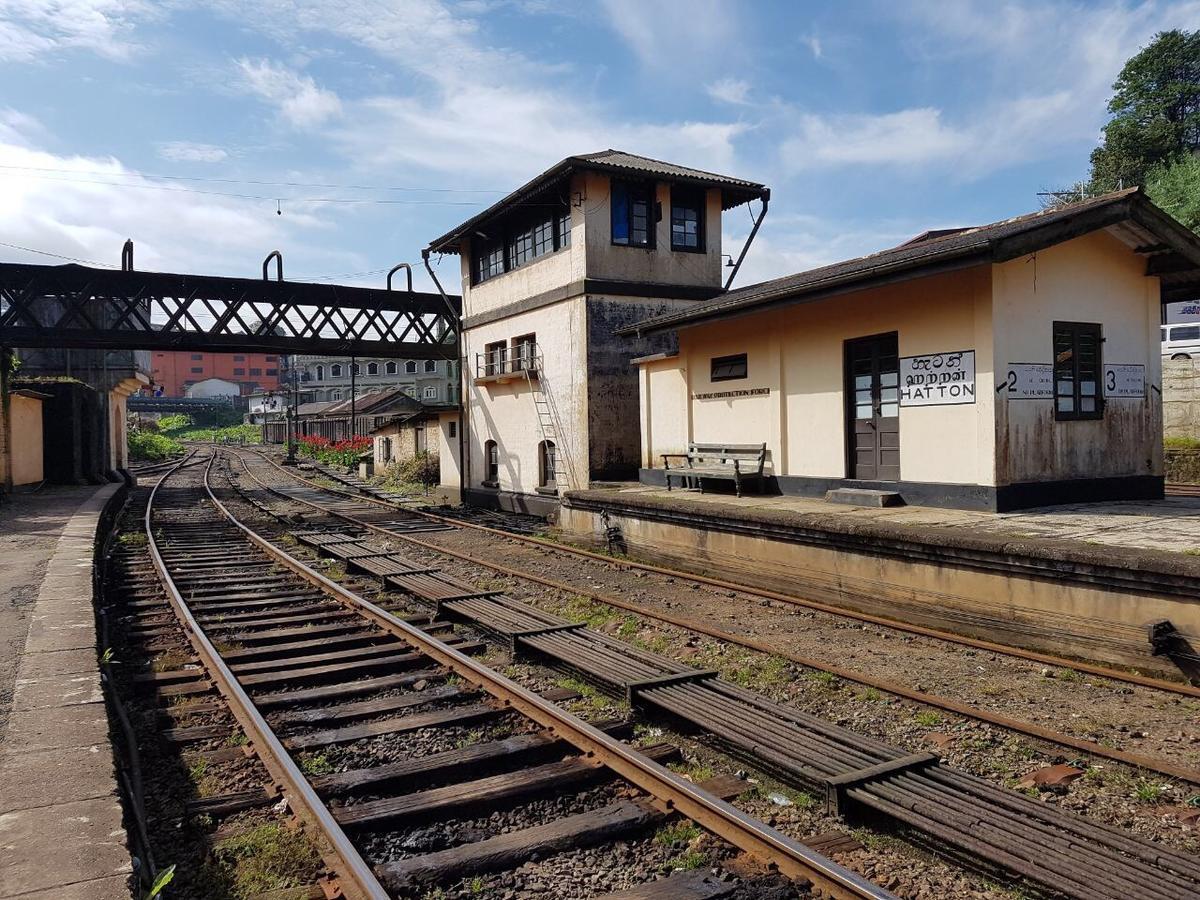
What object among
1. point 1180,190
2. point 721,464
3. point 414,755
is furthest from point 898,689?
Answer: point 1180,190

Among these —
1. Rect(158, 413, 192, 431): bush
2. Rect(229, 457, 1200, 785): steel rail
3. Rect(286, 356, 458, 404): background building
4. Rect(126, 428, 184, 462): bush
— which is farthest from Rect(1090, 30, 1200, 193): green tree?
Rect(158, 413, 192, 431): bush

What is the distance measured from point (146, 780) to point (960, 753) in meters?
4.78

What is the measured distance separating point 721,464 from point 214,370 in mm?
120206

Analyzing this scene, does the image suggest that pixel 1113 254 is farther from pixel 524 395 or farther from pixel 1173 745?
pixel 524 395

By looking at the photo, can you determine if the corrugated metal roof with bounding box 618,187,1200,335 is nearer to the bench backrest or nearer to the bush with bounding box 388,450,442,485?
the bench backrest

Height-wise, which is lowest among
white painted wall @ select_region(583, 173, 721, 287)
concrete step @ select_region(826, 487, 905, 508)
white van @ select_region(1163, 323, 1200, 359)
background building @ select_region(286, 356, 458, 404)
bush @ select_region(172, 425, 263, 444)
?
concrete step @ select_region(826, 487, 905, 508)

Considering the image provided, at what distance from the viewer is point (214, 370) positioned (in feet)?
389

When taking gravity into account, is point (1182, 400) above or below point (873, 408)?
above

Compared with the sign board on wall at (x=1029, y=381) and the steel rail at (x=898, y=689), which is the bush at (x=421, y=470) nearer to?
the steel rail at (x=898, y=689)

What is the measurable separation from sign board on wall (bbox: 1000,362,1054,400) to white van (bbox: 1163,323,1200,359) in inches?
897

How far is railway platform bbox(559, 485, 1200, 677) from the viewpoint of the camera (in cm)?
656

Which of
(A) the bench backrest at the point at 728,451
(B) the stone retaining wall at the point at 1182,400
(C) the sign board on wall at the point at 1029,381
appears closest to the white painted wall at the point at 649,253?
(A) the bench backrest at the point at 728,451

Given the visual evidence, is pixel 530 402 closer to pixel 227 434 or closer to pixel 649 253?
pixel 649 253

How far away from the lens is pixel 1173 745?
202 inches
